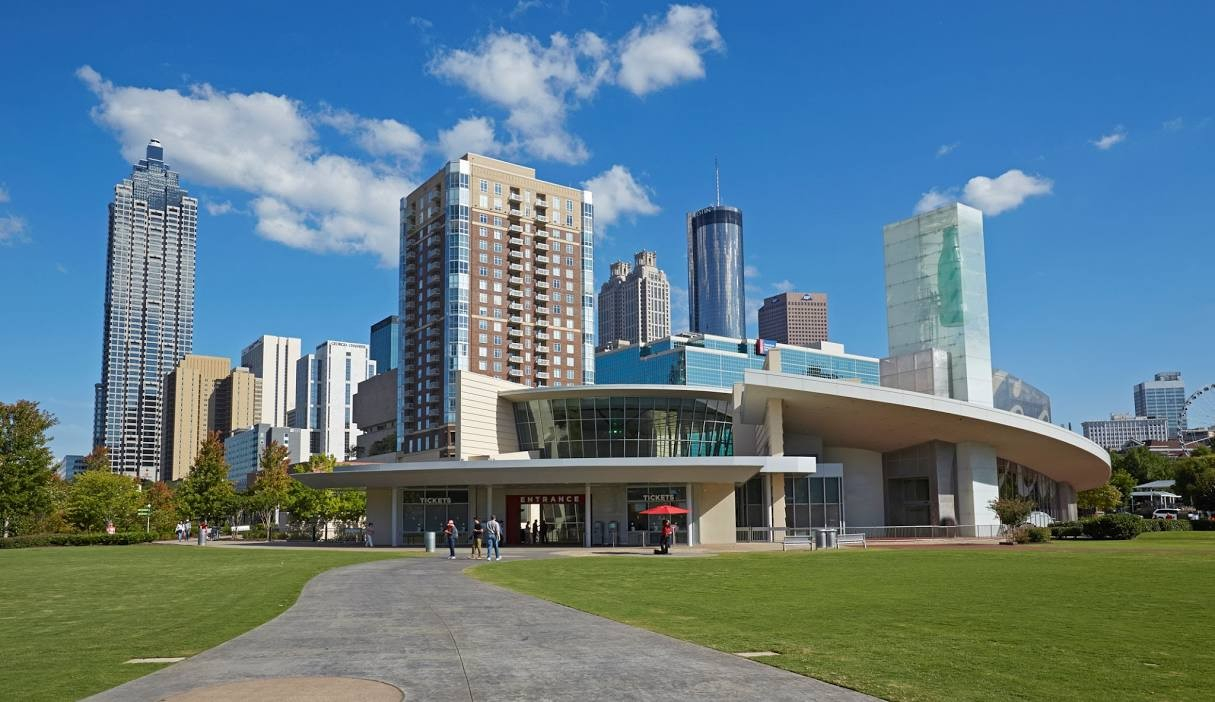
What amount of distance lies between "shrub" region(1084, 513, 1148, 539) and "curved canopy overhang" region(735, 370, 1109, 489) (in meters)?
8.67

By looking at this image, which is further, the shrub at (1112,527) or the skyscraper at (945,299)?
the skyscraper at (945,299)

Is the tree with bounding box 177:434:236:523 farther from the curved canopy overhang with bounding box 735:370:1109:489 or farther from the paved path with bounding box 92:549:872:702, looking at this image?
the paved path with bounding box 92:549:872:702

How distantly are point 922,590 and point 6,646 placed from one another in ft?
62.4

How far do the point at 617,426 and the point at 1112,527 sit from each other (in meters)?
31.3

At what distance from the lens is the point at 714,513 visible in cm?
5709

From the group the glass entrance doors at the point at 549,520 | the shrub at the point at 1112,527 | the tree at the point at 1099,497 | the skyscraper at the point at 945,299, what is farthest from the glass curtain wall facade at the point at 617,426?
the tree at the point at 1099,497

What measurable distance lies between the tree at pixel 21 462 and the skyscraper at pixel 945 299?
211 ft

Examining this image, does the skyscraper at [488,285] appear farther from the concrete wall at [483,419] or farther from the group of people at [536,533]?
the group of people at [536,533]

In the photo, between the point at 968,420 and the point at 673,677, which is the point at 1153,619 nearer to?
the point at 673,677

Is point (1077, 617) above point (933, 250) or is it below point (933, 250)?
below

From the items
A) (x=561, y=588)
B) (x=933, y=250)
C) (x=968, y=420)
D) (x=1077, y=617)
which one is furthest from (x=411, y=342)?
(x=1077, y=617)

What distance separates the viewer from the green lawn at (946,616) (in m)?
11.1

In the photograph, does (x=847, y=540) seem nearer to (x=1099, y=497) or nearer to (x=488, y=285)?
(x=1099, y=497)

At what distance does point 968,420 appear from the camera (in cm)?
5994
